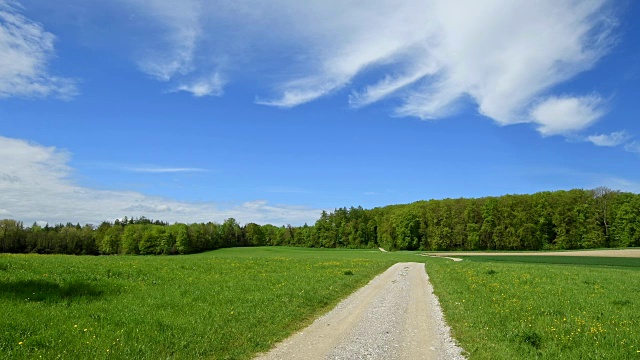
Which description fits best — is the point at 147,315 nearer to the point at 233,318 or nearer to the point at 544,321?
the point at 233,318

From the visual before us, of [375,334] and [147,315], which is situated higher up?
[147,315]

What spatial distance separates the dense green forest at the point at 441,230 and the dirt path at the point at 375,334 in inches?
3891

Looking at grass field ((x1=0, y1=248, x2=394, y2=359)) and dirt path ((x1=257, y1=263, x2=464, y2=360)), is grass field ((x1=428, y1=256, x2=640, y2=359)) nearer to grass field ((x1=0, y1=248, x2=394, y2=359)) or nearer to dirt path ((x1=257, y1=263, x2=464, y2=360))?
dirt path ((x1=257, y1=263, x2=464, y2=360))

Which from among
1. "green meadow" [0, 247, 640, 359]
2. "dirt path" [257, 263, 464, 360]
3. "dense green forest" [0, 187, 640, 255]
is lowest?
"dirt path" [257, 263, 464, 360]

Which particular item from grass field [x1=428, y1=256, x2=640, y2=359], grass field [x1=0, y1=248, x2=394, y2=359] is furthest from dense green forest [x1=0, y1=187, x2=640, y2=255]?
grass field [x1=0, y1=248, x2=394, y2=359]

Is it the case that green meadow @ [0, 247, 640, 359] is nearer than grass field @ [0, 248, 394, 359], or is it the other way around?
grass field @ [0, 248, 394, 359]

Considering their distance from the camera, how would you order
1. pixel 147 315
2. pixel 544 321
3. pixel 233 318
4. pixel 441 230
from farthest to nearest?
pixel 441 230
pixel 544 321
pixel 233 318
pixel 147 315

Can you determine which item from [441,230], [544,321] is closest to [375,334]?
[544,321]

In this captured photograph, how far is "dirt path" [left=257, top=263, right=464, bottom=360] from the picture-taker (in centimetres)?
1065

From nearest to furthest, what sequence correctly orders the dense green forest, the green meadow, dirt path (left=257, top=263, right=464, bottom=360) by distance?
the green meadow < dirt path (left=257, top=263, right=464, bottom=360) < the dense green forest

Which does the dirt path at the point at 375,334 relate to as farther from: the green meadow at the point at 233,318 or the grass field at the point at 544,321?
the grass field at the point at 544,321

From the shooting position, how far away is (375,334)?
12.8 meters

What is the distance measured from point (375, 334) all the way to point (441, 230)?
11042cm

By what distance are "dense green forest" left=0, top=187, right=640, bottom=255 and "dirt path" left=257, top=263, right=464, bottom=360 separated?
98.8 m
